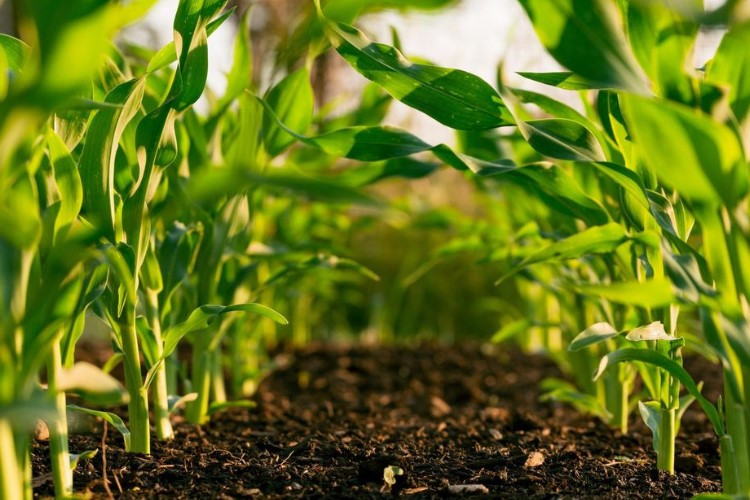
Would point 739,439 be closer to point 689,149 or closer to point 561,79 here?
point 689,149

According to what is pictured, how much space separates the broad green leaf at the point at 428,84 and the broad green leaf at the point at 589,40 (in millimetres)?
251

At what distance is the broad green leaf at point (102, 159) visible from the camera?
3.70 ft

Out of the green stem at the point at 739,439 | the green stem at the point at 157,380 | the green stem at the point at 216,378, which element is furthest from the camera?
the green stem at the point at 216,378

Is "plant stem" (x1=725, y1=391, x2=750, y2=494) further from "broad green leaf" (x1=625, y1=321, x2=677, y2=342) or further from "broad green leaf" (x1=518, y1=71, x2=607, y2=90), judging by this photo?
"broad green leaf" (x1=518, y1=71, x2=607, y2=90)

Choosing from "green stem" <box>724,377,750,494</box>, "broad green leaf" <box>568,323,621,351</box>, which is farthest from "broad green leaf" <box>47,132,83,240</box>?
"green stem" <box>724,377,750,494</box>

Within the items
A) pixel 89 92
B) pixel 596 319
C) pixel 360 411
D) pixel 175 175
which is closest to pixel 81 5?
pixel 89 92

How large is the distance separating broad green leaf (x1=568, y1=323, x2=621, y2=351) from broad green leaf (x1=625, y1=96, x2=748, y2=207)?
1.07ft

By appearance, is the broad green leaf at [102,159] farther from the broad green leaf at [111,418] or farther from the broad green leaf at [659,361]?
the broad green leaf at [659,361]

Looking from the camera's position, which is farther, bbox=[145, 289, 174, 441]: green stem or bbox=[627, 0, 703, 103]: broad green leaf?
bbox=[145, 289, 174, 441]: green stem

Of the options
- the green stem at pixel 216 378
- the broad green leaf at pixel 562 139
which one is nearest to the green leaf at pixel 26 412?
the broad green leaf at pixel 562 139

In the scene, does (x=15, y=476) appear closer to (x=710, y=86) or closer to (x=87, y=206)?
(x=87, y=206)

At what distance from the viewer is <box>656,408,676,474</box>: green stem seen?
1.32 meters

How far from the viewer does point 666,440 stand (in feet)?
4.36

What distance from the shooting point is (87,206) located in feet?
3.79
